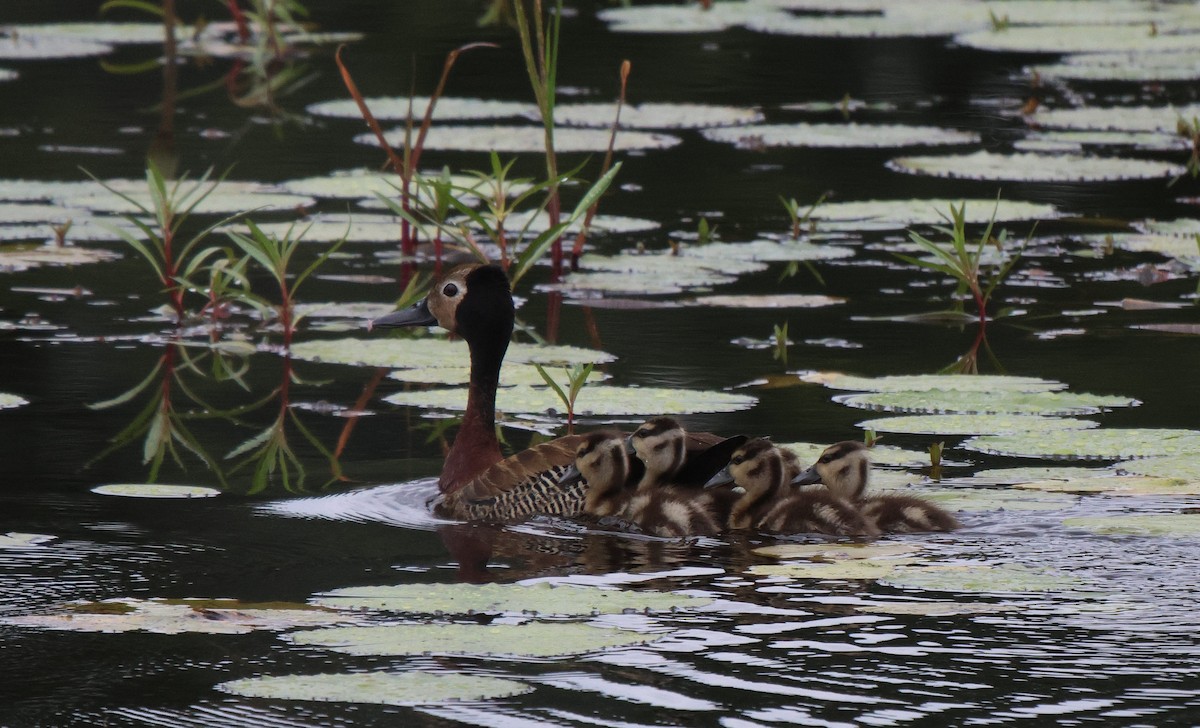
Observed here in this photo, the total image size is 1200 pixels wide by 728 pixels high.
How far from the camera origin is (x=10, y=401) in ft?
24.0

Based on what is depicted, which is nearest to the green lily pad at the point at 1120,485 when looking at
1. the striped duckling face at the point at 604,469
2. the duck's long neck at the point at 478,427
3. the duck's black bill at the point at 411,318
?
the striped duckling face at the point at 604,469

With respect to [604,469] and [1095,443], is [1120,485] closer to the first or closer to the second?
[1095,443]

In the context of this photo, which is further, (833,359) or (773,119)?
(773,119)

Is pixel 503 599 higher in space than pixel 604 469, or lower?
lower

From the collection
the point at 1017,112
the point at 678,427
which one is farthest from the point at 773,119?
the point at 678,427

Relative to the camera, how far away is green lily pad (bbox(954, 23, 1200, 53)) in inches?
666

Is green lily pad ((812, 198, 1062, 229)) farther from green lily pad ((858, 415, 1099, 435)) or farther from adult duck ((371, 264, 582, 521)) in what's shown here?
adult duck ((371, 264, 582, 521))

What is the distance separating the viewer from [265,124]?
551 inches

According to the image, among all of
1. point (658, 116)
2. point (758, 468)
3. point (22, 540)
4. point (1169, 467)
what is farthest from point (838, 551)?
point (658, 116)

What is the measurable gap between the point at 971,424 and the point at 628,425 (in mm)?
1133

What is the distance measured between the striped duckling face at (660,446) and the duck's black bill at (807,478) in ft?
1.06

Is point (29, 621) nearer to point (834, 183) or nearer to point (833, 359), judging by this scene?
point (833, 359)

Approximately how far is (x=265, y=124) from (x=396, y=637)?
383 inches

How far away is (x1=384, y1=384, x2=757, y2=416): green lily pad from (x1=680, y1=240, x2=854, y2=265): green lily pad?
8.35ft
